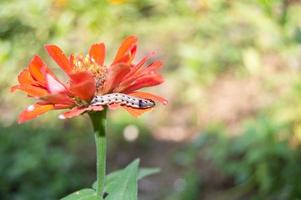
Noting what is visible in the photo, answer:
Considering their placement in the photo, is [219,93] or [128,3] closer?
[219,93]

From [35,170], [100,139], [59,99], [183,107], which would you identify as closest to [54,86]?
[59,99]

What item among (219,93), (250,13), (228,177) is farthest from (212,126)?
(250,13)

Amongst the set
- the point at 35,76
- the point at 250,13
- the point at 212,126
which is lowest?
the point at 35,76

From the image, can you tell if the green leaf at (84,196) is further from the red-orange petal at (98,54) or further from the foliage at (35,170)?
the foliage at (35,170)

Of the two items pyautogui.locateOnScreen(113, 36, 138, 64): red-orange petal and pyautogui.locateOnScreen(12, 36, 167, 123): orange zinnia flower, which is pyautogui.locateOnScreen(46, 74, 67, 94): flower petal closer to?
pyautogui.locateOnScreen(12, 36, 167, 123): orange zinnia flower

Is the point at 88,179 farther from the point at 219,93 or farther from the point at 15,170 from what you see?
the point at 219,93

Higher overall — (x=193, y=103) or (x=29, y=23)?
(x=29, y=23)

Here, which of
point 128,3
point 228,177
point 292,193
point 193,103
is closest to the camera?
point 292,193
